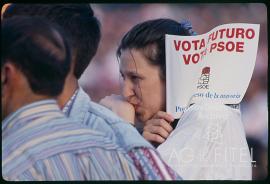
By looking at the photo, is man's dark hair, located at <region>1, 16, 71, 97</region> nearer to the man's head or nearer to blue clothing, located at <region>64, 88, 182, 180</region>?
the man's head

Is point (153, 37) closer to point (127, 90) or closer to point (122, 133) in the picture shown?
point (127, 90)

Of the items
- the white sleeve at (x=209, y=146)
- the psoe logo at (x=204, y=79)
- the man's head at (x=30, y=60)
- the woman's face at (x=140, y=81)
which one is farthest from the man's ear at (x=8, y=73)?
the psoe logo at (x=204, y=79)

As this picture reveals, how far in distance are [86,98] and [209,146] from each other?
821mm

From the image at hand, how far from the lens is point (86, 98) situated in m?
3.35

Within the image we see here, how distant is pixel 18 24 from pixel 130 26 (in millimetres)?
688

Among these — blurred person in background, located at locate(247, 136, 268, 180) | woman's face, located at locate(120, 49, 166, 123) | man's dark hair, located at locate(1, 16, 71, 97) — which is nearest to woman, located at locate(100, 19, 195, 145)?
woman's face, located at locate(120, 49, 166, 123)

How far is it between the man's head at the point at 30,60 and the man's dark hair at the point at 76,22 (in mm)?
56

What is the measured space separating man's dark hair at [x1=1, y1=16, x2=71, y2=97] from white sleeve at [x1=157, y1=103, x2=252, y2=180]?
2.58ft

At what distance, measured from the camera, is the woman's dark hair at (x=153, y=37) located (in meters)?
3.38

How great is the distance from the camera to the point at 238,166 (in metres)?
3.35

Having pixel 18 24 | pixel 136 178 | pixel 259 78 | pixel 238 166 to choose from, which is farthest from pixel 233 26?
pixel 18 24

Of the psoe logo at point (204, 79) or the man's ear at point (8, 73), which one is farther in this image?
the psoe logo at point (204, 79)

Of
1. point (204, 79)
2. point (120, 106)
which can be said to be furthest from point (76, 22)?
point (204, 79)

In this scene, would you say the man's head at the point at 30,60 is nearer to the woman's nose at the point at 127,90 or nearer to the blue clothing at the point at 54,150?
the blue clothing at the point at 54,150
